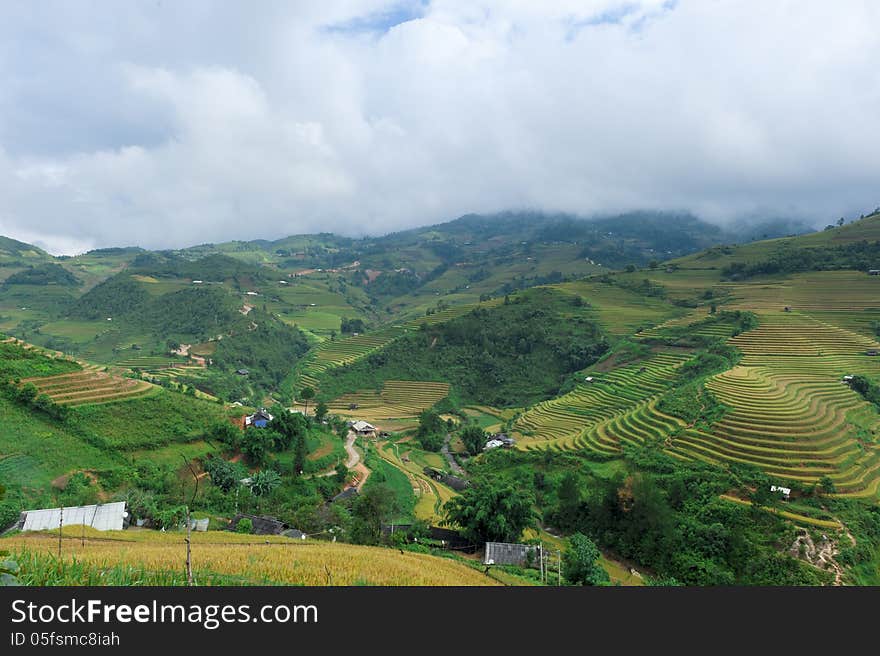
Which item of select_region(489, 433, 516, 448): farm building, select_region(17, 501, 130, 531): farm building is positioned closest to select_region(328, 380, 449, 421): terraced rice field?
select_region(489, 433, 516, 448): farm building

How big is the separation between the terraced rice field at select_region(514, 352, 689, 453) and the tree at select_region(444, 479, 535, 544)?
15735 mm

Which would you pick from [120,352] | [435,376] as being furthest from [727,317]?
[120,352]

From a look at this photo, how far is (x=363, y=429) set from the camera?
55.6m

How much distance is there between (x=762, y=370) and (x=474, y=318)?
1995 inches

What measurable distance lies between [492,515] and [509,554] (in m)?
2.72

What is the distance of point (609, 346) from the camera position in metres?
71.2

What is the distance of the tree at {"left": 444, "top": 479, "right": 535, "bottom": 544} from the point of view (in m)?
24.1

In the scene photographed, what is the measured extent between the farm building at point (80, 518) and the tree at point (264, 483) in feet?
29.3

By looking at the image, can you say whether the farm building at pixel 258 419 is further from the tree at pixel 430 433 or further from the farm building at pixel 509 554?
the farm building at pixel 509 554

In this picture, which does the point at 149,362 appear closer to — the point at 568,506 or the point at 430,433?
the point at 430,433

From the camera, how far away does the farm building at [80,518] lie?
882 inches

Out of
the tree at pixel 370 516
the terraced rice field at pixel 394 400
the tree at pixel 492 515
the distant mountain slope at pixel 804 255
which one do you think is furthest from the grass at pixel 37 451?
the distant mountain slope at pixel 804 255

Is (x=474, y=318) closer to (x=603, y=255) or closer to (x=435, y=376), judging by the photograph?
(x=435, y=376)

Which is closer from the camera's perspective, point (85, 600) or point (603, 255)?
point (85, 600)
